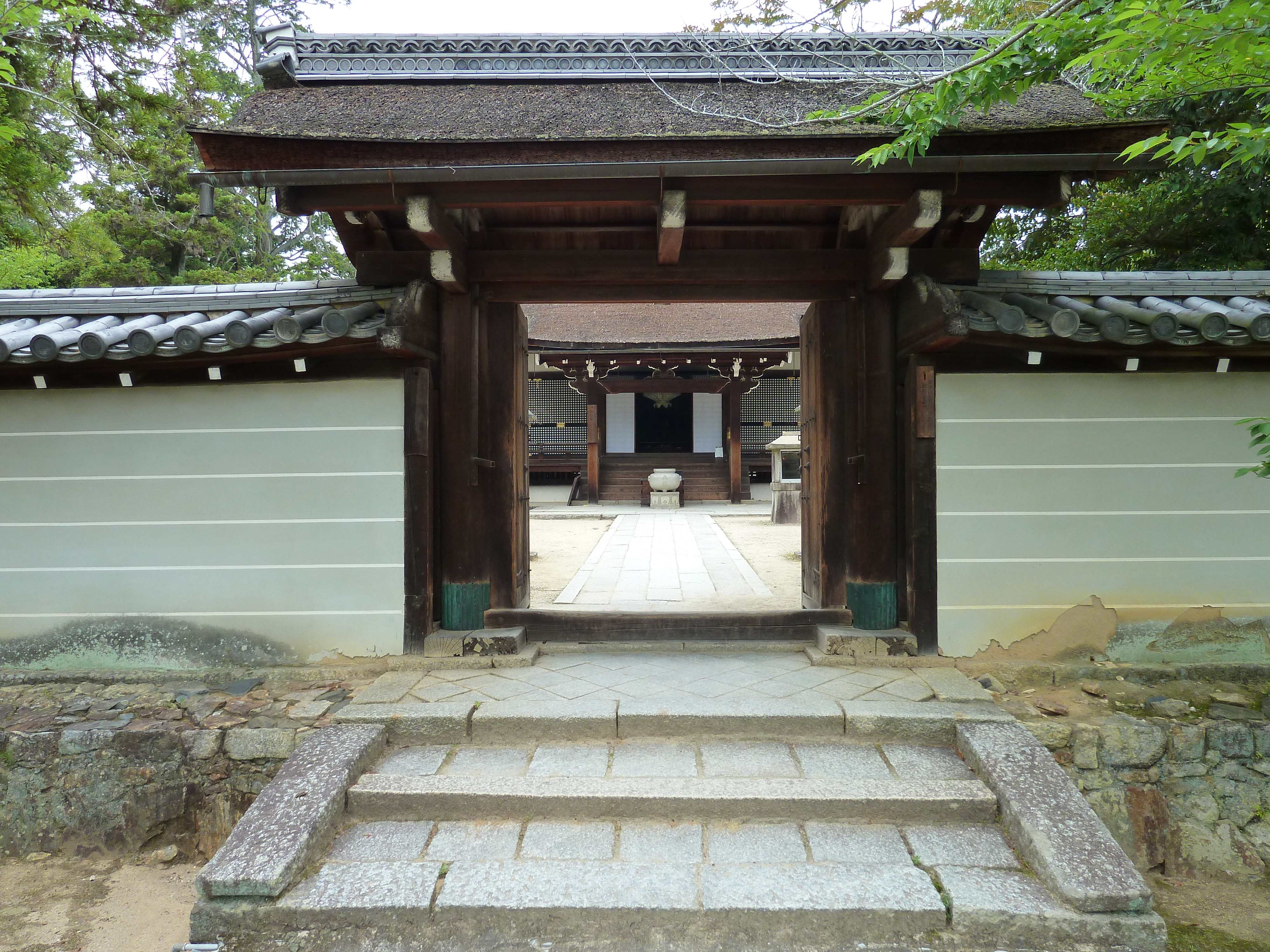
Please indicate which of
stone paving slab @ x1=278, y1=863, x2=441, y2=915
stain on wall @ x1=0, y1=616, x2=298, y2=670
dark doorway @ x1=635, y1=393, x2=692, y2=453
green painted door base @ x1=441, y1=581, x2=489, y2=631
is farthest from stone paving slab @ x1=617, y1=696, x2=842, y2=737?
dark doorway @ x1=635, y1=393, x2=692, y2=453

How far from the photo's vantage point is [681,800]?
2.75 meters

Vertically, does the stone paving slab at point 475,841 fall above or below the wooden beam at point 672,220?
below

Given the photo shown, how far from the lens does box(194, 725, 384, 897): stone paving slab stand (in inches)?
92.4

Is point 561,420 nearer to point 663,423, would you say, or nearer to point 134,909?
point 663,423

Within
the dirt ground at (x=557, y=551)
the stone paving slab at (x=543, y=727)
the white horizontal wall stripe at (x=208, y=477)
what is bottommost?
the stone paving slab at (x=543, y=727)

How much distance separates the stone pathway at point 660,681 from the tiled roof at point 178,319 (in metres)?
1.93

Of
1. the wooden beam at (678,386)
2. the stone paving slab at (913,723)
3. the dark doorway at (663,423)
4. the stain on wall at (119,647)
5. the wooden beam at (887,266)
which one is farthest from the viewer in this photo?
the dark doorway at (663,423)

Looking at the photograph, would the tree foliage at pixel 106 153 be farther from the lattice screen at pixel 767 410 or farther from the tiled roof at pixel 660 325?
the lattice screen at pixel 767 410

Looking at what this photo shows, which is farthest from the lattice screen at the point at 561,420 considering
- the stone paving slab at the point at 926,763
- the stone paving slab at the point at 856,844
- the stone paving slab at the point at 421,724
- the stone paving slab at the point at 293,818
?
the stone paving slab at the point at 856,844

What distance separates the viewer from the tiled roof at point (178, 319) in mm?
3529

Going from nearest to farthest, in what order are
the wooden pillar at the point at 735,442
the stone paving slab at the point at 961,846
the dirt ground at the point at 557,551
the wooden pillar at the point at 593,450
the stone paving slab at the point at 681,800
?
the stone paving slab at the point at 961,846 → the stone paving slab at the point at 681,800 → the dirt ground at the point at 557,551 → the wooden pillar at the point at 735,442 → the wooden pillar at the point at 593,450

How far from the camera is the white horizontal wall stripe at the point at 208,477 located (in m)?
4.03

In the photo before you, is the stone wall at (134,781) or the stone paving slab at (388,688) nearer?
the stone wall at (134,781)

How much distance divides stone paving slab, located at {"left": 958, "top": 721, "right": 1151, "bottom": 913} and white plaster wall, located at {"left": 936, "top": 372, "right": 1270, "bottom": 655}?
45.0 inches
